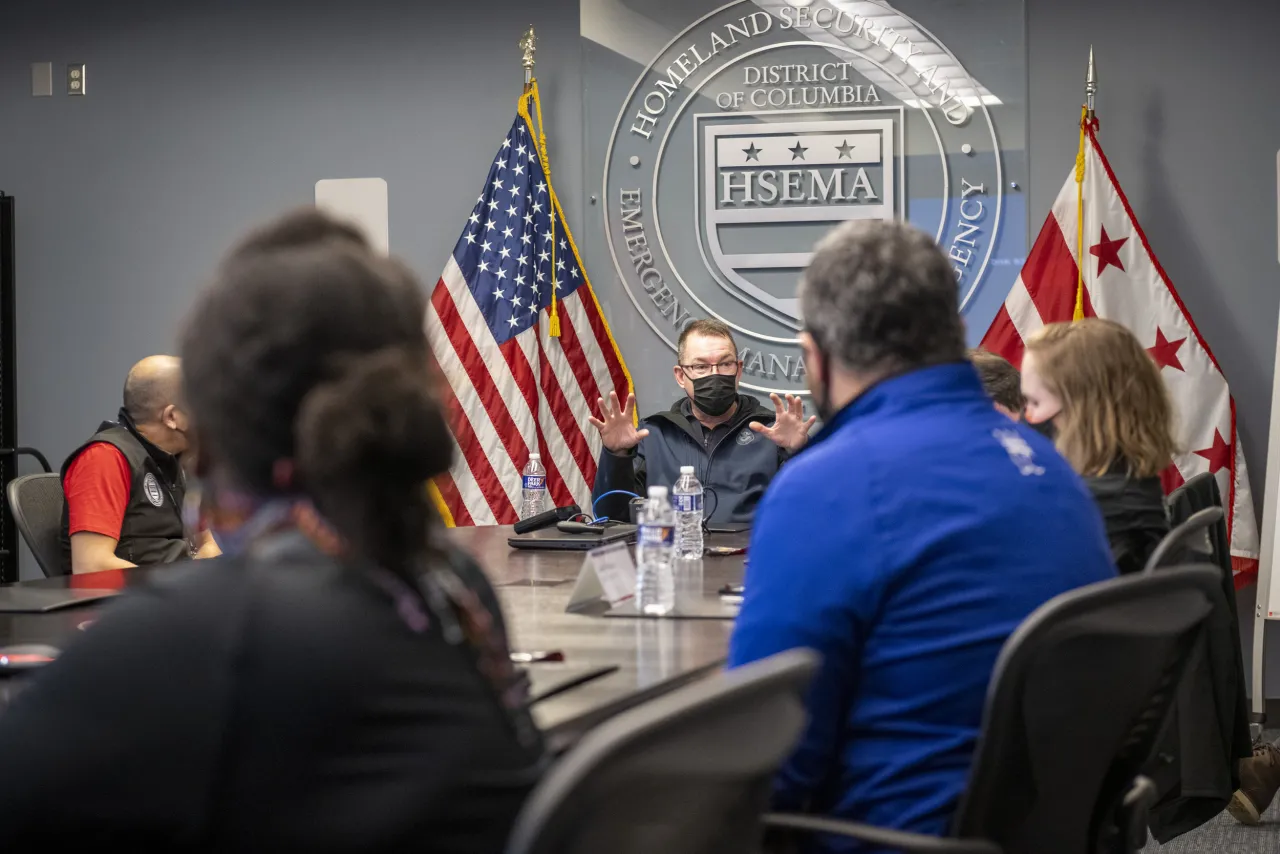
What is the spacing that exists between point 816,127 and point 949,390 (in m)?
3.63

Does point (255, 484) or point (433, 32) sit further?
point (433, 32)

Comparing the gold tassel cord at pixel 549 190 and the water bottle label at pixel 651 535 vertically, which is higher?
the gold tassel cord at pixel 549 190

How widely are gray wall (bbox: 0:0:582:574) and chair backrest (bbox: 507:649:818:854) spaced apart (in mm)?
Result: 4500

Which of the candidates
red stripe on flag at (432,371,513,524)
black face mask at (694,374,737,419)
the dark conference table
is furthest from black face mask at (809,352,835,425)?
red stripe on flag at (432,371,513,524)

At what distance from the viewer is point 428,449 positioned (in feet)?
3.12

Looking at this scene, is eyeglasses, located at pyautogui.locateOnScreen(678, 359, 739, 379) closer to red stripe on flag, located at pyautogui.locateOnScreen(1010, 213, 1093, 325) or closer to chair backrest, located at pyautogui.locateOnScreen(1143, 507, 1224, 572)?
red stripe on flag, located at pyautogui.locateOnScreen(1010, 213, 1093, 325)

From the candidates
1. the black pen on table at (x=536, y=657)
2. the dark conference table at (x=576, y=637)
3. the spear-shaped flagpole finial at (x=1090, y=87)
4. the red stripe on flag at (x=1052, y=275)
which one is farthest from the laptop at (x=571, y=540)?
the spear-shaped flagpole finial at (x=1090, y=87)

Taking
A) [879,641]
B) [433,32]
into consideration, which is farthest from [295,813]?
[433,32]

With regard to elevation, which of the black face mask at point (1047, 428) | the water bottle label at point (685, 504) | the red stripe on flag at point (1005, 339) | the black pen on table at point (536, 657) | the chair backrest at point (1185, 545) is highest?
the red stripe on flag at point (1005, 339)

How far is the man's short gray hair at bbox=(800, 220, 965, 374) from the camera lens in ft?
5.35

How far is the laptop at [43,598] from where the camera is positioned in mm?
2197

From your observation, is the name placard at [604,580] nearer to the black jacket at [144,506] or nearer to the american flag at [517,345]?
the black jacket at [144,506]

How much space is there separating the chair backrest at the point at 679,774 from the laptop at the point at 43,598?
5.28 ft

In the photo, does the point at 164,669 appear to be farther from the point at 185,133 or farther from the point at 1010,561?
the point at 185,133
